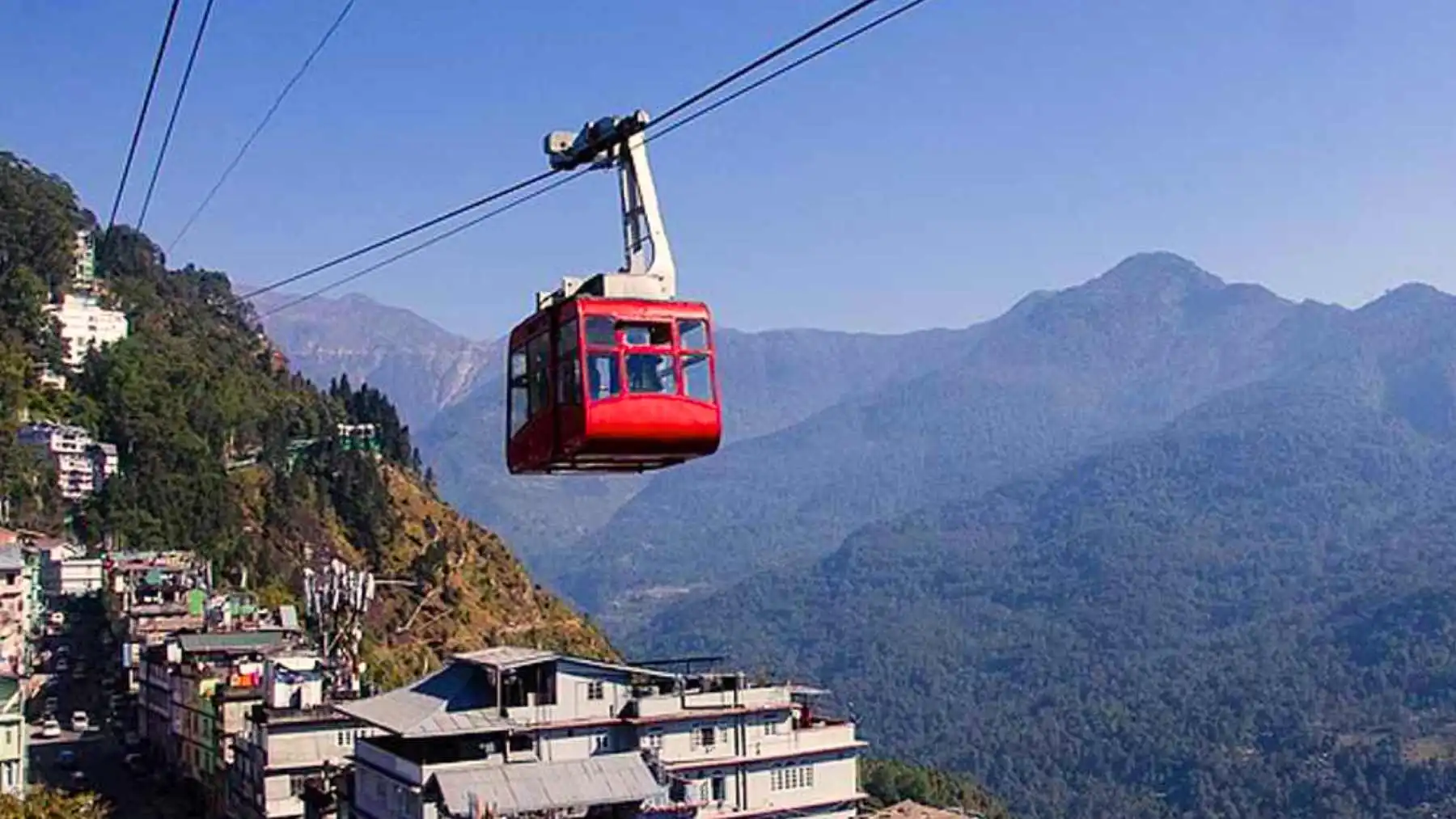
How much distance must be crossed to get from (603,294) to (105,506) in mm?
64296

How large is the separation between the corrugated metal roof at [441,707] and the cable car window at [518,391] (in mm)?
16901

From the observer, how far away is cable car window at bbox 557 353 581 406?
13.9 metres

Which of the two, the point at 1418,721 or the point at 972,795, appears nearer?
the point at 972,795

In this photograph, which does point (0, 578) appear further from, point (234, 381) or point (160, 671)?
point (234, 381)

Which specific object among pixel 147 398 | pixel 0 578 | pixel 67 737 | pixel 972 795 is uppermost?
pixel 147 398

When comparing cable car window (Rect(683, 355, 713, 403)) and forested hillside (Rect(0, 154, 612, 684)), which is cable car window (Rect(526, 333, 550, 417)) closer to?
cable car window (Rect(683, 355, 713, 403))

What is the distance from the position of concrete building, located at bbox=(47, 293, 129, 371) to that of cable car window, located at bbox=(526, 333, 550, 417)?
2978 inches

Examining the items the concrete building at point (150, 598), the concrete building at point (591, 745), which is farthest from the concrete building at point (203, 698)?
the concrete building at point (591, 745)

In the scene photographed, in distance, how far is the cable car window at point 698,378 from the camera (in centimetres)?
1441

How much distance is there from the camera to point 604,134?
12.5m

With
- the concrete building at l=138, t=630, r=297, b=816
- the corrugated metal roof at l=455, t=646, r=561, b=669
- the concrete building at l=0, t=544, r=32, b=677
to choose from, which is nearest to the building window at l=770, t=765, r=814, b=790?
the corrugated metal roof at l=455, t=646, r=561, b=669

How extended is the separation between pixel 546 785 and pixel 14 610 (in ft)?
115

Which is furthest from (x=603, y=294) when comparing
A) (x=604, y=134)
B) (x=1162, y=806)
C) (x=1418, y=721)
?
(x=1418, y=721)

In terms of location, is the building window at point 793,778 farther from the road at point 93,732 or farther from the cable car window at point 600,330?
the cable car window at point 600,330
